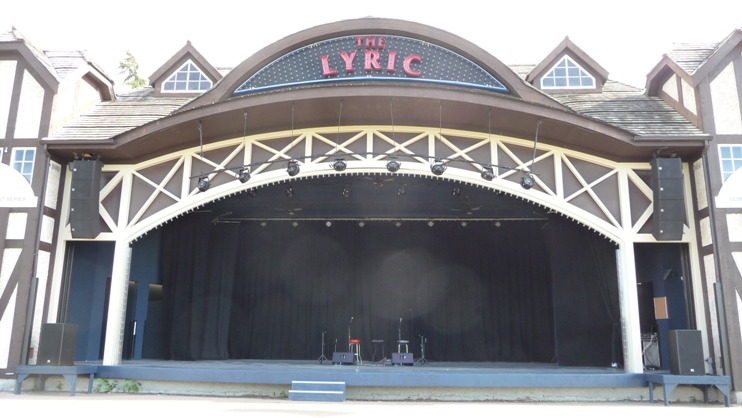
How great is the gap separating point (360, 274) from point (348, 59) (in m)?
6.94

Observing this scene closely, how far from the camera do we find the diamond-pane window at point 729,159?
9.30 meters

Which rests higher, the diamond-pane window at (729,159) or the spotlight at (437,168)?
the diamond-pane window at (729,159)

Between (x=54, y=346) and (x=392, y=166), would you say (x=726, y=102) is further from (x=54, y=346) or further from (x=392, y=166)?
(x=54, y=346)

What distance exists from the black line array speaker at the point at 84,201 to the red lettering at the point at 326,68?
4175mm

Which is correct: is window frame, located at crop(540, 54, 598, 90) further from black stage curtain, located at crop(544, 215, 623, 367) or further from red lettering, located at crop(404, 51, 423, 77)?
red lettering, located at crop(404, 51, 423, 77)

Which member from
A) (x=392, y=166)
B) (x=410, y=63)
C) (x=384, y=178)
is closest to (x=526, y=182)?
(x=392, y=166)

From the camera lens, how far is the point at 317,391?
8.56 metres

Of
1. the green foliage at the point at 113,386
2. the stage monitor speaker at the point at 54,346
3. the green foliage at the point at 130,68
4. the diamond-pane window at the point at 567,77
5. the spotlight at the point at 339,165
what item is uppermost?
the green foliage at the point at 130,68

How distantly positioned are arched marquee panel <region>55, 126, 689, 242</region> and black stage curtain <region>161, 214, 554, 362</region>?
428cm

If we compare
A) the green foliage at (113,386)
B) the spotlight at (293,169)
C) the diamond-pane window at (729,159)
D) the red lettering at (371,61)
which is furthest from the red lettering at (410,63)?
the green foliage at (113,386)

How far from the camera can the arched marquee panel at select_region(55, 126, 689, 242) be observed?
978cm

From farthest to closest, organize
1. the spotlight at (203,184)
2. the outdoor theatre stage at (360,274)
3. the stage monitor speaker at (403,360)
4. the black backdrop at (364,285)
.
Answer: the black backdrop at (364,285) < the outdoor theatre stage at (360,274) < the stage monitor speaker at (403,360) < the spotlight at (203,184)

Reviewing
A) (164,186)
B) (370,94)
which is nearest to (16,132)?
(164,186)

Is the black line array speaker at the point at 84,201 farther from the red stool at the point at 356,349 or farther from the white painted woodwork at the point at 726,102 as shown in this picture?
the white painted woodwork at the point at 726,102
